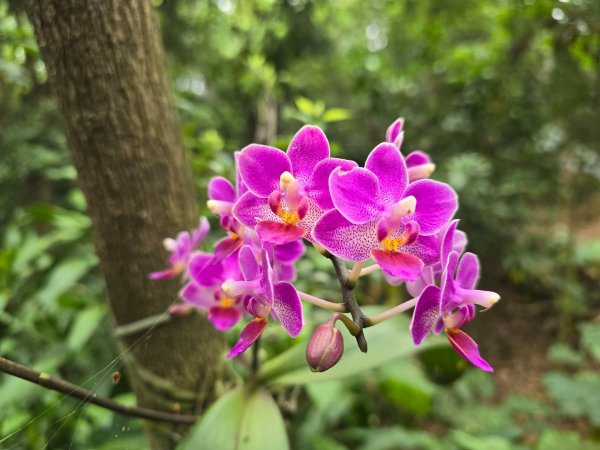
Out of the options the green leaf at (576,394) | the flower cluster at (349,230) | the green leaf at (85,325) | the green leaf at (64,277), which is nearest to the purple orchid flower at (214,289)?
the flower cluster at (349,230)

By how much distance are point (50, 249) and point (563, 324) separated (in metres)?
2.68

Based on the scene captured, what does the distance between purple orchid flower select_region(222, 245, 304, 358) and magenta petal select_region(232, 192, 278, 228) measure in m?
0.03

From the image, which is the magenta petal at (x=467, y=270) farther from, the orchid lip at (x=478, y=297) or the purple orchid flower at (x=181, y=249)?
the purple orchid flower at (x=181, y=249)

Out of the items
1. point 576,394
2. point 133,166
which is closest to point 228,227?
point 133,166

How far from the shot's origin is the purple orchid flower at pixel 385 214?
0.37m

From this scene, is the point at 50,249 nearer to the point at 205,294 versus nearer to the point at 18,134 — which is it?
the point at 18,134

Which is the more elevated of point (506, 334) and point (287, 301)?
point (287, 301)

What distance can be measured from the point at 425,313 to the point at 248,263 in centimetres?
17

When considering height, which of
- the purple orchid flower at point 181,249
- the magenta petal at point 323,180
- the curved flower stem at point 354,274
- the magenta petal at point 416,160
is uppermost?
the magenta petal at point 323,180

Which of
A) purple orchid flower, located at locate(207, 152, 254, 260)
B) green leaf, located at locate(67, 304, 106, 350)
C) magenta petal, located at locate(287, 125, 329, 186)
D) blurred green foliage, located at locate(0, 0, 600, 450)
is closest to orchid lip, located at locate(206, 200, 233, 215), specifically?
purple orchid flower, located at locate(207, 152, 254, 260)

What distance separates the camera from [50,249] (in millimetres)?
1519

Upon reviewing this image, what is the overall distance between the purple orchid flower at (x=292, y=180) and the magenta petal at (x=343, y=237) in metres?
0.02

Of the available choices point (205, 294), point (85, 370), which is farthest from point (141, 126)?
point (85, 370)

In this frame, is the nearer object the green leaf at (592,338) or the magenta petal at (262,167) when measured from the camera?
the magenta petal at (262,167)
